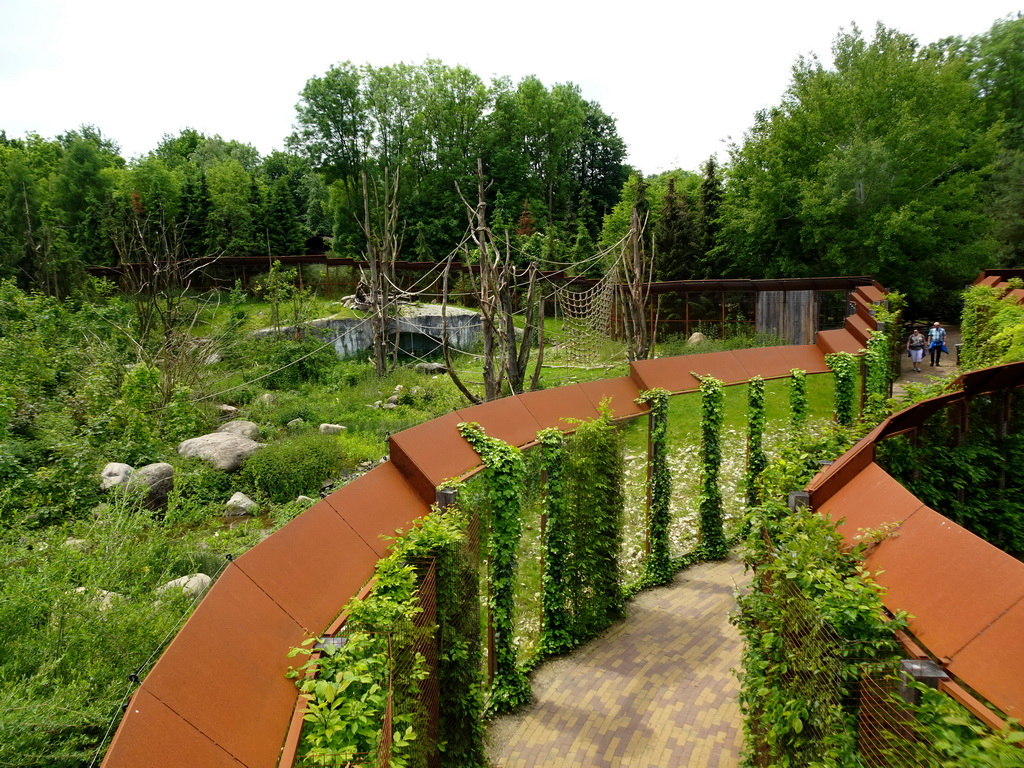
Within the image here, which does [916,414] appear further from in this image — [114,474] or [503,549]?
[114,474]

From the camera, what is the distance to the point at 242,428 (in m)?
13.4

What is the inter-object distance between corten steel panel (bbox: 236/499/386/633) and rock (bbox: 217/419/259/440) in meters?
9.86

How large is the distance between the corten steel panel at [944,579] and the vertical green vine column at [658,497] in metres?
4.73

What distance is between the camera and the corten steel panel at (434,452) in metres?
5.01

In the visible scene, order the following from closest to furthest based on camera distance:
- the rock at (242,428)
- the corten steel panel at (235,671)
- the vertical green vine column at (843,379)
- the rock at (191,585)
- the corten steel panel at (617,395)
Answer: the corten steel panel at (235,671) → the rock at (191,585) → the corten steel panel at (617,395) → the vertical green vine column at (843,379) → the rock at (242,428)

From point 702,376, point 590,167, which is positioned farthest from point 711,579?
point 590,167

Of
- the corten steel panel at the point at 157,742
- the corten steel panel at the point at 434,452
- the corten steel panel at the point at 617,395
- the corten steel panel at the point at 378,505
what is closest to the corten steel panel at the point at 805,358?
the corten steel panel at the point at 617,395

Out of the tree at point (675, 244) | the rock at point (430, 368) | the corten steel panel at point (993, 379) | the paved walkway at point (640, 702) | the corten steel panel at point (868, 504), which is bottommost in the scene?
the paved walkway at point (640, 702)

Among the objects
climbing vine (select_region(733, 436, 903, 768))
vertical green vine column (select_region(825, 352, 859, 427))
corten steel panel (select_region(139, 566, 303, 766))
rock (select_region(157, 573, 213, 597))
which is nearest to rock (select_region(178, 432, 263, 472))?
rock (select_region(157, 573, 213, 597))

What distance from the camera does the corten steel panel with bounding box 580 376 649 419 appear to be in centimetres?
772

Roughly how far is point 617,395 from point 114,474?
289 inches

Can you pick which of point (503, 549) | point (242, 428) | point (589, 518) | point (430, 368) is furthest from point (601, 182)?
point (503, 549)

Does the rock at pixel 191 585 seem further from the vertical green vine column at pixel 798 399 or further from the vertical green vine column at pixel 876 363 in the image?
the vertical green vine column at pixel 876 363

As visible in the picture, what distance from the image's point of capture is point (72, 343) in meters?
15.9
